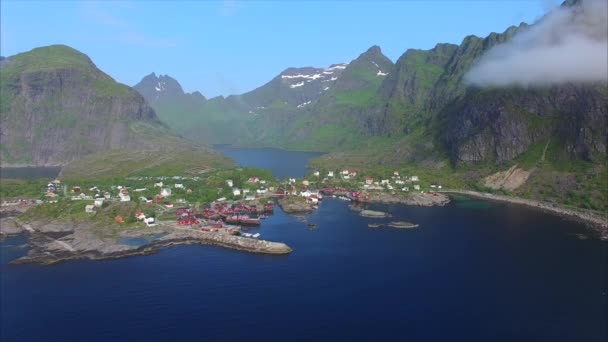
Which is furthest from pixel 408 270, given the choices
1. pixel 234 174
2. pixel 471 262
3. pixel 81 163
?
pixel 81 163

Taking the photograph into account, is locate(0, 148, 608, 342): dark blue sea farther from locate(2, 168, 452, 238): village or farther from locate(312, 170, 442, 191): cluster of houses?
locate(312, 170, 442, 191): cluster of houses

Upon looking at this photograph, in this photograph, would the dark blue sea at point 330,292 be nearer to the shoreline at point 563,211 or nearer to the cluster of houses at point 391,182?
the shoreline at point 563,211

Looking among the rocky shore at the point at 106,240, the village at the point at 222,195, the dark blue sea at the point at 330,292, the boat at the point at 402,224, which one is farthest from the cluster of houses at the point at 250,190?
the dark blue sea at the point at 330,292

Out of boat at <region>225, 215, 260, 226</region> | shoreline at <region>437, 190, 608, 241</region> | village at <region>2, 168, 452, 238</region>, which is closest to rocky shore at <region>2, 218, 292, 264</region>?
village at <region>2, 168, 452, 238</region>

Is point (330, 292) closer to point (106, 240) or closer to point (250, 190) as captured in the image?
point (106, 240)

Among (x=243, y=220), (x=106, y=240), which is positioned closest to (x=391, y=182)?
(x=243, y=220)
